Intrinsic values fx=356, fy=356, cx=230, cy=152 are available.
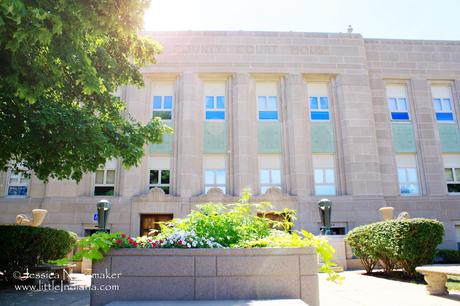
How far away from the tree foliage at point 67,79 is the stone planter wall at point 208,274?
2.90 meters

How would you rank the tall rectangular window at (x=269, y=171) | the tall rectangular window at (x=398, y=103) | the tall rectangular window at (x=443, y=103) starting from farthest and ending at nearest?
the tall rectangular window at (x=443, y=103), the tall rectangular window at (x=398, y=103), the tall rectangular window at (x=269, y=171)

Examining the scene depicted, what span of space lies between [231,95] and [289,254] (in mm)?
15526

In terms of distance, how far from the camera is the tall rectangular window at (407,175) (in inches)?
778

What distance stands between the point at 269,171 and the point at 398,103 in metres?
8.93

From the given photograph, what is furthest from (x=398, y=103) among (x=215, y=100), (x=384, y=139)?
(x=215, y=100)

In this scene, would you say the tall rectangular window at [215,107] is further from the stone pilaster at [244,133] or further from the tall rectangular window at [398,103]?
the tall rectangular window at [398,103]

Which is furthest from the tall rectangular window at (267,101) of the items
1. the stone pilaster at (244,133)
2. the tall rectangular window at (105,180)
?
the tall rectangular window at (105,180)

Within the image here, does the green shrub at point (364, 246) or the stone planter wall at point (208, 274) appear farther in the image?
the green shrub at point (364, 246)

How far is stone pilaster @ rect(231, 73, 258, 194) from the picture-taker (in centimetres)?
1866

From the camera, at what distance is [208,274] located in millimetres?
5105

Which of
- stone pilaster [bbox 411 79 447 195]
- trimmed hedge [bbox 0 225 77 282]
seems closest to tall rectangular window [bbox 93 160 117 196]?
trimmed hedge [bbox 0 225 77 282]

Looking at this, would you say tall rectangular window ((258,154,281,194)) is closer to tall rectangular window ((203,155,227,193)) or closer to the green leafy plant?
tall rectangular window ((203,155,227,193))

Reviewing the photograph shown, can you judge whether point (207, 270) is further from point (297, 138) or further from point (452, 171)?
point (452, 171)

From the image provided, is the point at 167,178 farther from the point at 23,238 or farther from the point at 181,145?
the point at 23,238
